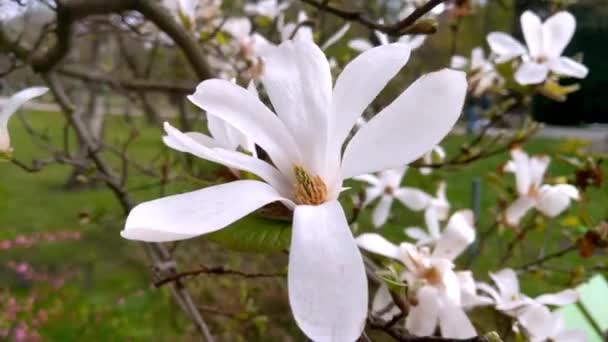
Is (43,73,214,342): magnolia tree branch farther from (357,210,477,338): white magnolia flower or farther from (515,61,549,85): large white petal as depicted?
(515,61,549,85): large white petal

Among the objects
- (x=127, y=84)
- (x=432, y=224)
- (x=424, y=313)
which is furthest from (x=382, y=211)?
(x=127, y=84)

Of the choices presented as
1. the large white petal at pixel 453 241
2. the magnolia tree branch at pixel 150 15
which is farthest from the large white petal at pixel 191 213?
the magnolia tree branch at pixel 150 15

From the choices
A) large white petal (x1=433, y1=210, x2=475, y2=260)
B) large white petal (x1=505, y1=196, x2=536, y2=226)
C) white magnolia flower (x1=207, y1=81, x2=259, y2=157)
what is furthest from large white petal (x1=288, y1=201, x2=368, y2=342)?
large white petal (x1=505, y1=196, x2=536, y2=226)

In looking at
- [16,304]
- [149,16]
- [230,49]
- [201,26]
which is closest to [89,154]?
[149,16]

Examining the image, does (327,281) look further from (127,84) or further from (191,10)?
(127,84)

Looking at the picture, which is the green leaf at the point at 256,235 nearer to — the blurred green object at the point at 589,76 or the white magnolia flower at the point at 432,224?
the white magnolia flower at the point at 432,224
